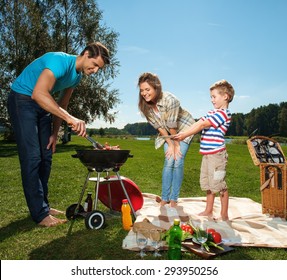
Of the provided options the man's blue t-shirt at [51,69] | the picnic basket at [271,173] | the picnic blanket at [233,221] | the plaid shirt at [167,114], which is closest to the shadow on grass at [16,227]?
the picnic blanket at [233,221]

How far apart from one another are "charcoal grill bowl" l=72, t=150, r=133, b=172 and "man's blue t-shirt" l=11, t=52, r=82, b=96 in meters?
0.87

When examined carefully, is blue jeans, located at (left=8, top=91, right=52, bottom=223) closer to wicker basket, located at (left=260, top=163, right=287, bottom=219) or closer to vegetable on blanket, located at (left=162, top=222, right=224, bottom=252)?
vegetable on blanket, located at (left=162, top=222, right=224, bottom=252)

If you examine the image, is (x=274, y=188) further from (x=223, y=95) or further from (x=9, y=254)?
(x=9, y=254)

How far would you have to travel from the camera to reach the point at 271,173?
463 cm

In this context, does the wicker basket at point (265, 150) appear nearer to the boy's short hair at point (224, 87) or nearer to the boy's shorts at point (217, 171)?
the boy's shorts at point (217, 171)

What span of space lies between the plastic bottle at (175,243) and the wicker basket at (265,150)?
84.0 inches

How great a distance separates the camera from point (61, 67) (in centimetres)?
375

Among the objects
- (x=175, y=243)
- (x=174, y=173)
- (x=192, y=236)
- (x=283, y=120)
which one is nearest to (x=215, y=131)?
(x=174, y=173)

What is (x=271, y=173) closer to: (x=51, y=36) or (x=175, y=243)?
(x=175, y=243)

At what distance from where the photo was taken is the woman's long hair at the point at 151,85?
14.5ft

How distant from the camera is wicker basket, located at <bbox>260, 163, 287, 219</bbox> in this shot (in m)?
4.48

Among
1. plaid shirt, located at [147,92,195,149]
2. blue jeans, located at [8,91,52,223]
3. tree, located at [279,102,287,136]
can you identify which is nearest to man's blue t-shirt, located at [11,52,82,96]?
blue jeans, located at [8,91,52,223]

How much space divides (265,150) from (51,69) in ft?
10.1

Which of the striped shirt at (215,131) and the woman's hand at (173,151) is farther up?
the striped shirt at (215,131)
